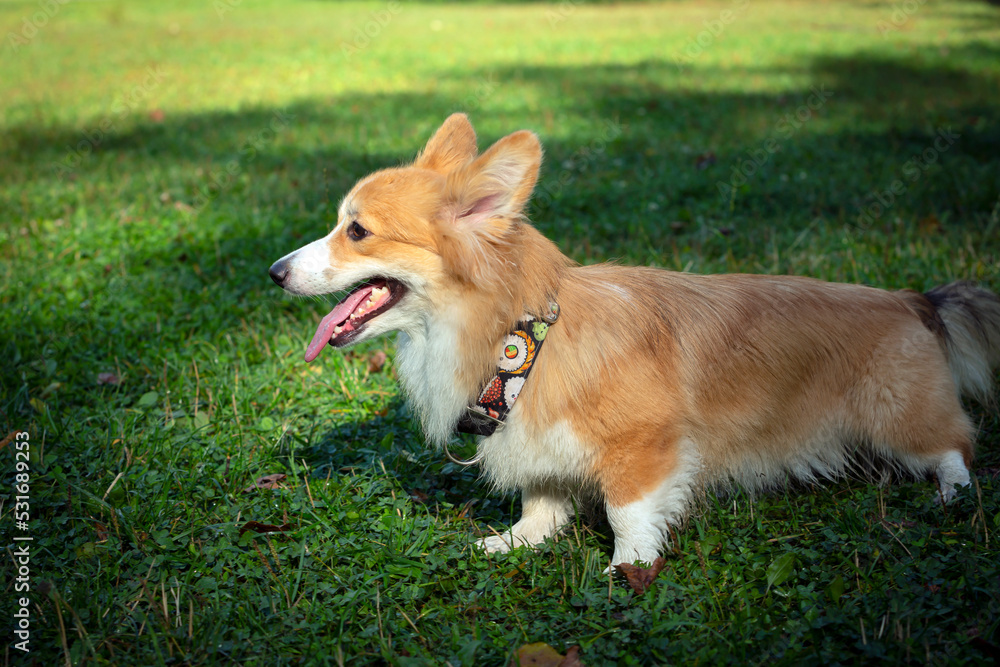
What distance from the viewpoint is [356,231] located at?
9.12 feet

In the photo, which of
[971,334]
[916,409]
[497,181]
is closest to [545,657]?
[497,181]

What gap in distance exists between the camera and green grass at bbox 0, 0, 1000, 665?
2.46 m

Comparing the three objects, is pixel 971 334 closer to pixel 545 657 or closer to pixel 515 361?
pixel 515 361

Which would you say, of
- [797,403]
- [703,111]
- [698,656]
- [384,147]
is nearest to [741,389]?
[797,403]

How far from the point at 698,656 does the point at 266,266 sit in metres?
4.15

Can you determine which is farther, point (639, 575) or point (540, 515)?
point (540, 515)

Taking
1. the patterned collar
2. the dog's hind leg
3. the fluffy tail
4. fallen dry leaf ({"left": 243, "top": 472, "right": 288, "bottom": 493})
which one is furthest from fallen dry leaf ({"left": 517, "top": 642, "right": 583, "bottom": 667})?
the fluffy tail

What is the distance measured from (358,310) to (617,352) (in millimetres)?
1015

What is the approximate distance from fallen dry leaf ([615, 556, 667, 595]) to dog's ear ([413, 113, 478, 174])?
1.72 m

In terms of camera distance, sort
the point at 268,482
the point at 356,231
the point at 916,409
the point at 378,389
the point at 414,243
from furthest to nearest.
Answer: the point at 378,389 → the point at 268,482 → the point at 916,409 → the point at 356,231 → the point at 414,243

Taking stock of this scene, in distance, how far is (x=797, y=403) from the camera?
117 inches

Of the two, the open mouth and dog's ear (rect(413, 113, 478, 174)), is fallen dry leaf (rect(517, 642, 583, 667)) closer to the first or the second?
the open mouth

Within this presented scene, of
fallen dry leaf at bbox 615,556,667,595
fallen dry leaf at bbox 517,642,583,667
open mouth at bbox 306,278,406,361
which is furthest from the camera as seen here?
open mouth at bbox 306,278,406,361

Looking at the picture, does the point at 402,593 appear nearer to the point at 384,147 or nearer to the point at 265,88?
the point at 384,147
